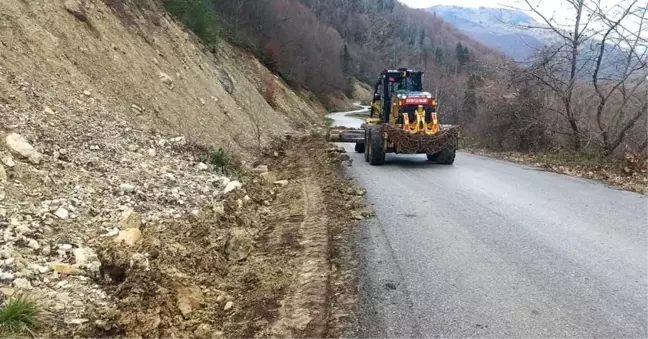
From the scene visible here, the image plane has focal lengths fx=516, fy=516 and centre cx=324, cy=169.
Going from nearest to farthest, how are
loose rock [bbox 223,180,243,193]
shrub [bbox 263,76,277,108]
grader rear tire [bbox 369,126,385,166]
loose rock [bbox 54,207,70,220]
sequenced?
loose rock [bbox 54,207,70,220], loose rock [bbox 223,180,243,193], grader rear tire [bbox 369,126,385,166], shrub [bbox 263,76,277,108]

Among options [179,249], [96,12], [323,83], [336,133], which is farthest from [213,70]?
[323,83]

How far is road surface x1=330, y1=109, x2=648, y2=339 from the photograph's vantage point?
3951mm

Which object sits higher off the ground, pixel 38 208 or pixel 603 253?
pixel 38 208

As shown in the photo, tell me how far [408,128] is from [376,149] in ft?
4.29

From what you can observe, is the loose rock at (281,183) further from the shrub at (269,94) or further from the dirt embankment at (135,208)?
the shrub at (269,94)

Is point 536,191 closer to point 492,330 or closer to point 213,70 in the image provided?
point 492,330

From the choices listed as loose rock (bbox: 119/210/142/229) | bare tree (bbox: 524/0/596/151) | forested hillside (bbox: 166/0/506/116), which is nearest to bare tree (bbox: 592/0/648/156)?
bare tree (bbox: 524/0/596/151)

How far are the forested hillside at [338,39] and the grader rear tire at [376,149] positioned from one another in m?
9.05

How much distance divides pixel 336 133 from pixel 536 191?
880 cm

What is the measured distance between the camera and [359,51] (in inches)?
4700

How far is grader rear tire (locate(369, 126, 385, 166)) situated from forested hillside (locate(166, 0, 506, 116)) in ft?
29.7

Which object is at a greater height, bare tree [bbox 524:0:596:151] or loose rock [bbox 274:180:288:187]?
bare tree [bbox 524:0:596:151]

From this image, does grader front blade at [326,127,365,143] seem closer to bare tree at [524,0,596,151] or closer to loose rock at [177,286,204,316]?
bare tree at [524,0,596,151]

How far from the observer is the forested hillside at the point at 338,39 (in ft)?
134
